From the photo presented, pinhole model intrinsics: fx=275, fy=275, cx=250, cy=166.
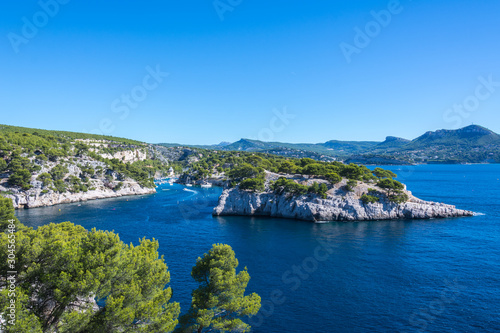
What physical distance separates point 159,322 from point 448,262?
1892 inches

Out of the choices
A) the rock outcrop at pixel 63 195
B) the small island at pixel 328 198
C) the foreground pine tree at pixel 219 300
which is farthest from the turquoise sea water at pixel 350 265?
the rock outcrop at pixel 63 195

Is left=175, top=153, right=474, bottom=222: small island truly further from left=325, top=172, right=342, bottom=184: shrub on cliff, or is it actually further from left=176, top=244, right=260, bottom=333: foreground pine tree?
left=176, top=244, right=260, bottom=333: foreground pine tree

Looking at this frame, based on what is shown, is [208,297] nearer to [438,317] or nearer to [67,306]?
[67,306]

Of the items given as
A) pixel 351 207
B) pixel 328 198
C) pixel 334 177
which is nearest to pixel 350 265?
pixel 351 207

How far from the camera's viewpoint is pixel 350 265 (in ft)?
150

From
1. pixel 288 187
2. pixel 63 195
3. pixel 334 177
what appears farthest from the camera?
pixel 63 195

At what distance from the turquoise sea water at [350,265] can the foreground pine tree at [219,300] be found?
22.1 feet

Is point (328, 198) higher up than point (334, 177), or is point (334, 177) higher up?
point (334, 177)

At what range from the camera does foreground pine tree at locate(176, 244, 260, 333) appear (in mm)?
24109

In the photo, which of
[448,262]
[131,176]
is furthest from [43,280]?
[131,176]

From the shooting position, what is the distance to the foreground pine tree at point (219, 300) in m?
24.1

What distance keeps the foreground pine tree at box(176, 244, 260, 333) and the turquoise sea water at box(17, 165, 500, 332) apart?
673 cm

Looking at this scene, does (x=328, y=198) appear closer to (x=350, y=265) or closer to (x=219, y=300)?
(x=350, y=265)

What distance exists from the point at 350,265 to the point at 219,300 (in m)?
29.1
